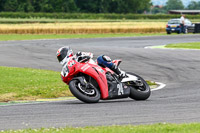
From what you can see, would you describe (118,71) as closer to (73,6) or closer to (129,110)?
(129,110)

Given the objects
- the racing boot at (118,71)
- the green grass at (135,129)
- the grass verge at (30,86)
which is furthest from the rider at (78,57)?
the green grass at (135,129)

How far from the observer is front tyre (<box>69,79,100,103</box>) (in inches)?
406

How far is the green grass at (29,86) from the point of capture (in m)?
12.6

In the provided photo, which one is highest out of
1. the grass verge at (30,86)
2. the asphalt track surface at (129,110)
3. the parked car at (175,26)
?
the asphalt track surface at (129,110)

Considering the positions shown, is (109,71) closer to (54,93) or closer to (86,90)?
(86,90)

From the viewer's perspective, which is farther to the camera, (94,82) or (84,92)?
(94,82)

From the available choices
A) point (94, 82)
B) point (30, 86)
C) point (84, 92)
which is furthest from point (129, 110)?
point (30, 86)

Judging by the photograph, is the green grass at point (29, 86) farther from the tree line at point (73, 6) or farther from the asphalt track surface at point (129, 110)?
the tree line at point (73, 6)

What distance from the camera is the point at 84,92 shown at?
410 inches

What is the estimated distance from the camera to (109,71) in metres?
11.0

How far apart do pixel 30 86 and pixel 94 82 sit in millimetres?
3637

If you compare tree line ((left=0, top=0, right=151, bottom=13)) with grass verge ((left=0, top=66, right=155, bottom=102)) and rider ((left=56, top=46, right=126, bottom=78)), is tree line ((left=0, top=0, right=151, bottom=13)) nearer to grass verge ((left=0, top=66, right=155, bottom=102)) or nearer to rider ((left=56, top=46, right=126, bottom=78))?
grass verge ((left=0, top=66, right=155, bottom=102))

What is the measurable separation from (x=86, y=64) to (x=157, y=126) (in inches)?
144

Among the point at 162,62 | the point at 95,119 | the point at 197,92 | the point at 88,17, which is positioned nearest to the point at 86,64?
the point at 95,119
